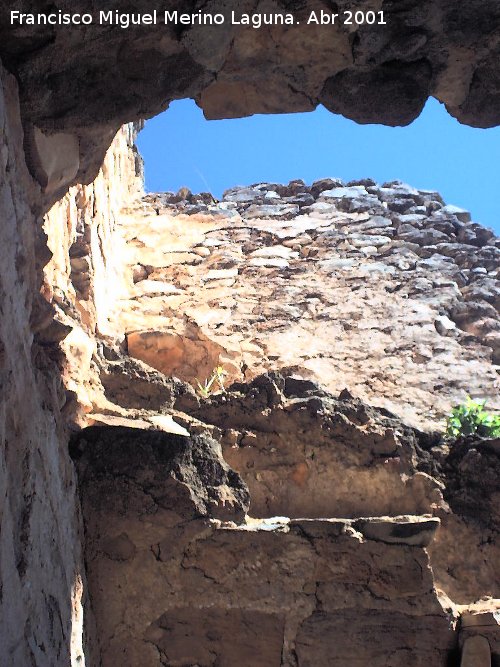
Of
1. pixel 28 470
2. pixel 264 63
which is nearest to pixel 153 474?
pixel 28 470

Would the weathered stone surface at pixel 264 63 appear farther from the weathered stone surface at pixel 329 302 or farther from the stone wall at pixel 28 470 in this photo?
the weathered stone surface at pixel 329 302

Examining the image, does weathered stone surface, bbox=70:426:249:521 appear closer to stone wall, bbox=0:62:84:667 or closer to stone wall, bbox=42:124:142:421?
stone wall, bbox=0:62:84:667

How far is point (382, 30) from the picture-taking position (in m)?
3.75

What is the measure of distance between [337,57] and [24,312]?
1.68 meters

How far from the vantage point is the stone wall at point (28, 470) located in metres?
3.09

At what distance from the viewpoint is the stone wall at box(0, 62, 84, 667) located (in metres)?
3.09

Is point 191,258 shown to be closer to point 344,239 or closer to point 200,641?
point 344,239

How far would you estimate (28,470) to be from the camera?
3.42 metres

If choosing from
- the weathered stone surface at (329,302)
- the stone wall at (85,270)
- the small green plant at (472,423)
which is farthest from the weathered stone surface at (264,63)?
the weathered stone surface at (329,302)

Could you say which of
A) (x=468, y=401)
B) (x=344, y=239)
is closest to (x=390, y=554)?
(x=468, y=401)

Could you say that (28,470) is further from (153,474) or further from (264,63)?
(264,63)

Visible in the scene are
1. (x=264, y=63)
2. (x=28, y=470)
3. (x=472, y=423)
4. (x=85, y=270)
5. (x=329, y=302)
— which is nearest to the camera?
(x=28, y=470)

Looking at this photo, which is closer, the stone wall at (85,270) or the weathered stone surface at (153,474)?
the weathered stone surface at (153,474)

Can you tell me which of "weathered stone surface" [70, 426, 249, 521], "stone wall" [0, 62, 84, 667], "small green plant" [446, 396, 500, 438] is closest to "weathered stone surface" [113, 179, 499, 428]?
"small green plant" [446, 396, 500, 438]
